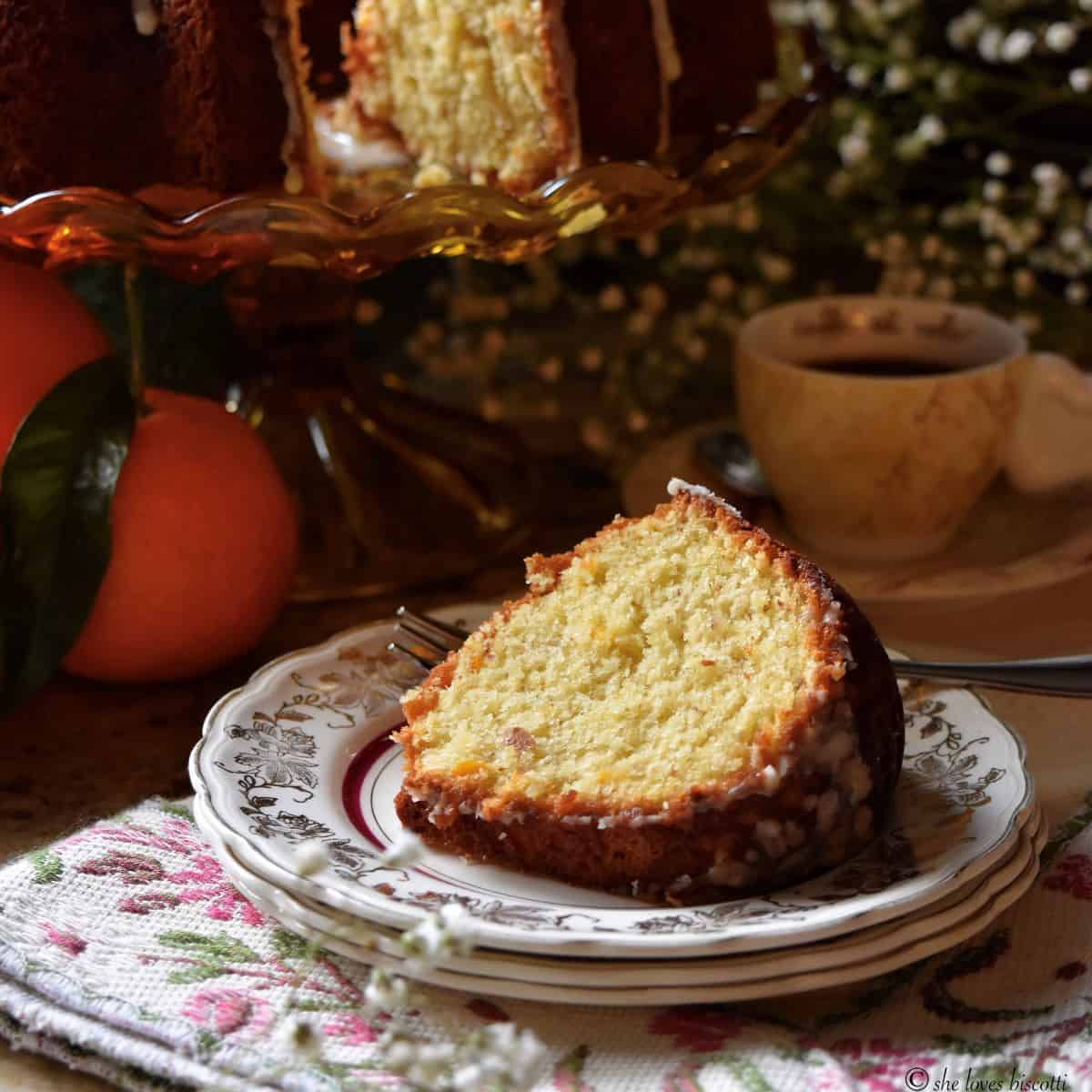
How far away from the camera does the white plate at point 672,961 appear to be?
830mm

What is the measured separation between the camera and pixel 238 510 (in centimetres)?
130

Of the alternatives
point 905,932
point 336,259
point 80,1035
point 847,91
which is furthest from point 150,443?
point 847,91

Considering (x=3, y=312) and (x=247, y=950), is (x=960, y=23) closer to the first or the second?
(x=3, y=312)

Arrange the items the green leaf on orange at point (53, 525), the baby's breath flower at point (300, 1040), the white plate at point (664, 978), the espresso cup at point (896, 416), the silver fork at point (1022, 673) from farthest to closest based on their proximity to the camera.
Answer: the espresso cup at point (896, 416)
the green leaf on orange at point (53, 525)
the silver fork at point (1022, 673)
the white plate at point (664, 978)
the baby's breath flower at point (300, 1040)

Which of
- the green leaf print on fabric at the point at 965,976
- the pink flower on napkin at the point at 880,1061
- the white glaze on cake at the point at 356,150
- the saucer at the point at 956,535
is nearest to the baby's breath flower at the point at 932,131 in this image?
the saucer at the point at 956,535

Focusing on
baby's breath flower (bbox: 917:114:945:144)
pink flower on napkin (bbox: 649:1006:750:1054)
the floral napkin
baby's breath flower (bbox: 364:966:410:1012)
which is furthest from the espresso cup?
baby's breath flower (bbox: 364:966:410:1012)

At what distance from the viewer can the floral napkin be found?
0.81m

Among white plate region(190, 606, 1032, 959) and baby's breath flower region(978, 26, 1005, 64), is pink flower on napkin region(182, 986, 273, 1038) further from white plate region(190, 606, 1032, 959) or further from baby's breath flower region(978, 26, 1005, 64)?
baby's breath flower region(978, 26, 1005, 64)

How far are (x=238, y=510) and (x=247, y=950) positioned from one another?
471 mm

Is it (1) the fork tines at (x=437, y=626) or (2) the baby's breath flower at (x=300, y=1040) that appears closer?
(2) the baby's breath flower at (x=300, y=1040)

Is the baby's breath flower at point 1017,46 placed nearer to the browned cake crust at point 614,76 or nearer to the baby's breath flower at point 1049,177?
the baby's breath flower at point 1049,177

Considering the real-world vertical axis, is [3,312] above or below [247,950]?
above

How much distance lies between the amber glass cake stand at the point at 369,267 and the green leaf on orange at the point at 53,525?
0.13 m

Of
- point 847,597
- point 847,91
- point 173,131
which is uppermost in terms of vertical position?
point 173,131
